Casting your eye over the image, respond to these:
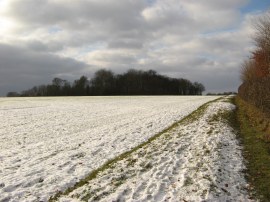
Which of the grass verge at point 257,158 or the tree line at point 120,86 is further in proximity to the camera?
the tree line at point 120,86

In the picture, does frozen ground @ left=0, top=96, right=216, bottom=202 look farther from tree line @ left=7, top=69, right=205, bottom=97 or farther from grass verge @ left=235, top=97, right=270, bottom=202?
tree line @ left=7, top=69, right=205, bottom=97

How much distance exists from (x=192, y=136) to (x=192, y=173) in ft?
22.9

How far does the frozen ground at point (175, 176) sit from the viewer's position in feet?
29.6

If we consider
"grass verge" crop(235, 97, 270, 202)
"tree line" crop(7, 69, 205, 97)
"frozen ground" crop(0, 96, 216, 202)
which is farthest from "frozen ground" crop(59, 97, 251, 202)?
"tree line" crop(7, 69, 205, 97)

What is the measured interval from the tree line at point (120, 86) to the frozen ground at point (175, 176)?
11482 centimetres

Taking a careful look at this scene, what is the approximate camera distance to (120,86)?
143250 mm

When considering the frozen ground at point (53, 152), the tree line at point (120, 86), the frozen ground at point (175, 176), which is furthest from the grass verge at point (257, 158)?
the tree line at point (120, 86)

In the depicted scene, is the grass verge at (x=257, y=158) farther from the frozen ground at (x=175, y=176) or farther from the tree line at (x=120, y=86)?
the tree line at (x=120, y=86)

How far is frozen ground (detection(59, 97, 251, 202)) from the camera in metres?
9.01

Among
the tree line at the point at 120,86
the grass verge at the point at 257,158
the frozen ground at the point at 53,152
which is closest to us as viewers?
the grass verge at the point at 257,158

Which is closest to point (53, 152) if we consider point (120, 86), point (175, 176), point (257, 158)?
point (175, 176)

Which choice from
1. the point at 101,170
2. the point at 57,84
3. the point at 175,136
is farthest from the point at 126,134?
the point at 57,84

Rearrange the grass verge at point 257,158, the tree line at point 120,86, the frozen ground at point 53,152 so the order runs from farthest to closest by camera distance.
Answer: the tree line at point 120,86, the frozen ground at point 53,152, the grass verge at point 257,158

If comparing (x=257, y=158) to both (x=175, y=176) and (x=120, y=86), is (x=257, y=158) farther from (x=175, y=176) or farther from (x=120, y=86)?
(x=120, y=86)
